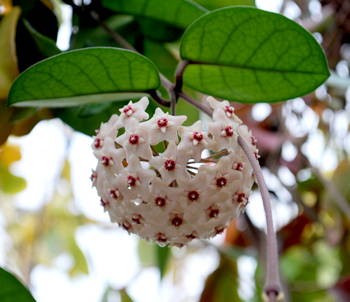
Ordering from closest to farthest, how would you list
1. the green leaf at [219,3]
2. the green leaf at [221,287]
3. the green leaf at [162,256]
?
the green leaf at [219,3] < the green leaf at [162,256] < the green leaf at [221,287]

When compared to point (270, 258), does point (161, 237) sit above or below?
below

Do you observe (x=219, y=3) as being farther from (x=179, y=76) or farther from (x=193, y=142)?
(x=193, y=142)

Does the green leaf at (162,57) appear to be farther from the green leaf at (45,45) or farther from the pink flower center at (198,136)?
the pink flower center at (198,136)

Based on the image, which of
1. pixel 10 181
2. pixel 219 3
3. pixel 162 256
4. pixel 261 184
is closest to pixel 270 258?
pixel 261 184

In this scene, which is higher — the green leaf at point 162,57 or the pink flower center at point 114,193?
the pink flower center at point 114,193

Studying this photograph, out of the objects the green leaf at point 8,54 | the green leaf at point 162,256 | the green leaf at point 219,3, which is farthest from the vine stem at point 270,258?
the green leaf at point 162,256

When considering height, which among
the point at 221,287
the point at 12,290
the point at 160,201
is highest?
the point at 160,201

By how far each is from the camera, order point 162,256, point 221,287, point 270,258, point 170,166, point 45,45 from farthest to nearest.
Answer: point 221,287 → point 162,256 → point 45,45 → point 170,166 → point 270,258
